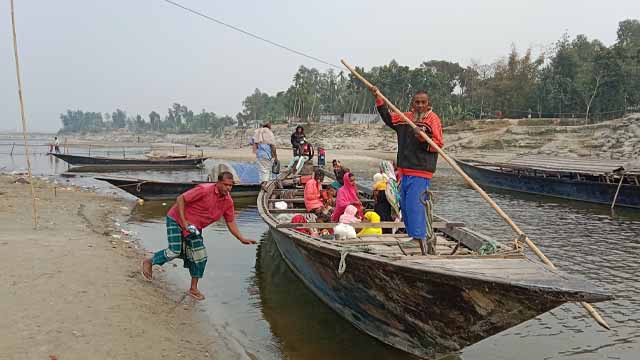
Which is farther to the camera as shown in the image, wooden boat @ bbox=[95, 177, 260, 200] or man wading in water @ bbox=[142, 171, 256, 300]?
wooden boat @ bbox=[95, 177, 260, 200]

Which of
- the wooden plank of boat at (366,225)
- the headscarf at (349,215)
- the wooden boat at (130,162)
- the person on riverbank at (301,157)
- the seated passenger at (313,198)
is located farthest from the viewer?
the wooden boat at (130,162)

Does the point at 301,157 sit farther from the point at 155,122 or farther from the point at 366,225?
the point at 155,122

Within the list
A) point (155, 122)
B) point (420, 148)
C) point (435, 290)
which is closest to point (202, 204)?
point (420, 148)

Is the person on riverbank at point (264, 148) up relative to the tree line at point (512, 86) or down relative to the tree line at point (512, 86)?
down

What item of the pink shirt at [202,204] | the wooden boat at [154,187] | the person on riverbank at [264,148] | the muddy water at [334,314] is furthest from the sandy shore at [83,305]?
the wooden boat at [154,187]

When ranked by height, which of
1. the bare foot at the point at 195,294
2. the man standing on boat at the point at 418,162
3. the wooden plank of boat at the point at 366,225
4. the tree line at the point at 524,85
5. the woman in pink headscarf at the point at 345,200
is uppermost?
the tree line at the point at 524,85

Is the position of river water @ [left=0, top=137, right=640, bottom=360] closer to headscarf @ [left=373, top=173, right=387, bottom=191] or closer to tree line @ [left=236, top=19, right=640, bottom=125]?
headscarf @ [left=373, top=173, right=387, bottom=191]

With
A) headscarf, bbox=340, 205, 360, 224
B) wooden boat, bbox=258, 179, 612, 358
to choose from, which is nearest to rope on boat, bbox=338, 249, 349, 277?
wooden boat, bbox=258, 179, 612, 358

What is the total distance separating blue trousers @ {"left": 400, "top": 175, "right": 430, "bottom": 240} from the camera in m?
4.76

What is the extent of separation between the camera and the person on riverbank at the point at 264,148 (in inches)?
480

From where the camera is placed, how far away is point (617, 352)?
Answer: 5.39 metres

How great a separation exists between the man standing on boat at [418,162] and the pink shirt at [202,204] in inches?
87.2

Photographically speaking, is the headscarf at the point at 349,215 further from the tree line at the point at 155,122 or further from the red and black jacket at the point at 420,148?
the tree line at the point at 155,122

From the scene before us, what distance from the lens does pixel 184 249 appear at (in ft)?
19.2
